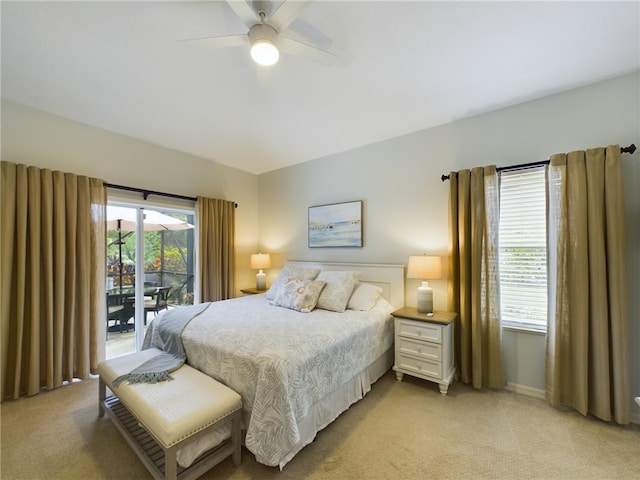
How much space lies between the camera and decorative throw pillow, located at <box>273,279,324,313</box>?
8.97 feet

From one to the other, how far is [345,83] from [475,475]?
286 cm

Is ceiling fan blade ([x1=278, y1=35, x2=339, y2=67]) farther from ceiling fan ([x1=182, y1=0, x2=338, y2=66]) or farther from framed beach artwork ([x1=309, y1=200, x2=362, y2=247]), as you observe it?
framed beach artwork ([x1=309, y1=200, x2=362, y2=247])

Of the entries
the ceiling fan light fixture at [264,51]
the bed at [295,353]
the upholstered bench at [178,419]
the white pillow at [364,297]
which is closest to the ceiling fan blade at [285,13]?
the ceiling fan light fixture at [264,51]

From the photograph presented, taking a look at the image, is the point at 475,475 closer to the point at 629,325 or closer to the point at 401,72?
the point at 629,325

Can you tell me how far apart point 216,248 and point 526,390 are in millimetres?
3897

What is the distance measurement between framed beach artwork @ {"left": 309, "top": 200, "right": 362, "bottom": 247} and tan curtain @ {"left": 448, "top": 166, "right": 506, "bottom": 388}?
3.93 feet

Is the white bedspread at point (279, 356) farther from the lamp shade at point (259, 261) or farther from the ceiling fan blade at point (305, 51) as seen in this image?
the ceiling fan blade at point (305, 51)

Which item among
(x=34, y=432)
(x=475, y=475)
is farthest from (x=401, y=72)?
(x=34, y=432)

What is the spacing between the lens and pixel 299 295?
2799 mm

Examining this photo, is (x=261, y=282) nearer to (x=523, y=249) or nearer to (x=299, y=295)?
(x=299, y=295)

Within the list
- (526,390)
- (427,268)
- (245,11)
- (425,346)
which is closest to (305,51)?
(245,11)

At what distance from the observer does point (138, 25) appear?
164 cm

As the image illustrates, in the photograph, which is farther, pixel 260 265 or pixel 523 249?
pixel 260 265

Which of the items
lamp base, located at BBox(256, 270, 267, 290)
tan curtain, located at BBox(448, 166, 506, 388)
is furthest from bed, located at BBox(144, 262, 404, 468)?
lamp base, located at BBox(256, 270, 267, 290)
